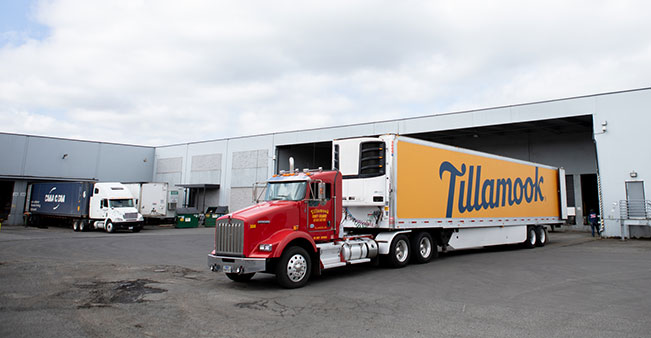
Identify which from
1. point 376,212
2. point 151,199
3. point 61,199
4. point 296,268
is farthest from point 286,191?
point 61,199

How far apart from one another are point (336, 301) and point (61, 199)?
30.7m

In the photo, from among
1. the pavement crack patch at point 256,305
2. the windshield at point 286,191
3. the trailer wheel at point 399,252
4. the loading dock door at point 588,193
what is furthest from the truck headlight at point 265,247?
the loading dock door at point 588,193

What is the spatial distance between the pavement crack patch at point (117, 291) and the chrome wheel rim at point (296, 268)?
2638mm

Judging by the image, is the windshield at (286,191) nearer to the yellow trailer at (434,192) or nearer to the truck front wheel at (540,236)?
the yellow trailer at (434,192)

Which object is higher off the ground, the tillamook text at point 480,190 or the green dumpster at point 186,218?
the tillamook text at point 480,190

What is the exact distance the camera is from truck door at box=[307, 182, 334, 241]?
10.1 meters

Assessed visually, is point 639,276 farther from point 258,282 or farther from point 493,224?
point 258,282

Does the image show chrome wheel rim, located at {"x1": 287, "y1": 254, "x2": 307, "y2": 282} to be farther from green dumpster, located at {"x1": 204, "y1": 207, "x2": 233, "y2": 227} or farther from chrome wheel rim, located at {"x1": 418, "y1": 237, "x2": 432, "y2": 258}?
green dumpster, located at {"x1": 204, "y1": 207, "x2": 233, "y2": 227}

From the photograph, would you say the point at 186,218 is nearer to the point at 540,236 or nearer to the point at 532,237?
the point at 532,237

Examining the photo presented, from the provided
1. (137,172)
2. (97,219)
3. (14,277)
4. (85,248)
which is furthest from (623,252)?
(137,172)

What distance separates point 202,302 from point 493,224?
11824 millimetres

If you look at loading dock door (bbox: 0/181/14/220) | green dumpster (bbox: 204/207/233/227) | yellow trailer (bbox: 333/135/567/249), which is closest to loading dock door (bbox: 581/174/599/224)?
yellow trailer (bbox: 333/135/567/249)

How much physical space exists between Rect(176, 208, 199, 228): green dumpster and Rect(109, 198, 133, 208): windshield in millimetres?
5932

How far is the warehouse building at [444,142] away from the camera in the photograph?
921 inches
